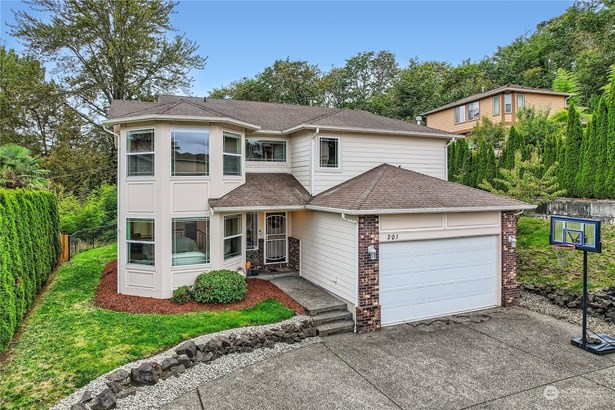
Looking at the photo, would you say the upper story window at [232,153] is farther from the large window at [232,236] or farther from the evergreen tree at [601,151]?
the evergreen tree at [601,151]

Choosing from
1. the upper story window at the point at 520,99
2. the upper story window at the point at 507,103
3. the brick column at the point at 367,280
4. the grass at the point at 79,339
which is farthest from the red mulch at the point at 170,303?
the upper story window at the point at 520,99

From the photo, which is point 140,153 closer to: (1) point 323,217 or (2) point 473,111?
(1) point 323,217

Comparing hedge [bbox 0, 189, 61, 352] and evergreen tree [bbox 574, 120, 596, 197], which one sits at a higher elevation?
evergreen tree [bbox 574, 120, 596, 197]

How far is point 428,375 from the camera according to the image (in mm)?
6145

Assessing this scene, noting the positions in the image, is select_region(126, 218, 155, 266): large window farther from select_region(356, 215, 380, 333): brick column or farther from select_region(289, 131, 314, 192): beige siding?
select_region(356, 215, 380, 333): brick column

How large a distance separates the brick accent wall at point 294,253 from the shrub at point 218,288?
279 centimetres

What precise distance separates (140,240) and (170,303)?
6.80 ft

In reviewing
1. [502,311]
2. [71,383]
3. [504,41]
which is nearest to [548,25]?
[504,41]

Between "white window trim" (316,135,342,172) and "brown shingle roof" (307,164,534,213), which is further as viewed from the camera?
"white window trim" (316,135,342,172)

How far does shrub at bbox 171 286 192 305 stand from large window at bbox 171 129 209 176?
3.22 metres

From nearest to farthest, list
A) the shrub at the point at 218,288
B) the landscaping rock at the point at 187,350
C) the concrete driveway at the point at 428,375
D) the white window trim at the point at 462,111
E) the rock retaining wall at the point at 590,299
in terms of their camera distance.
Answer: the concrete driveway at the point at 428,375 < the landscaping rock at the point at 187,350 < the rock retaining wall at the point at 590,299 < the shrub at the point at 218,288 < the white window trim at the point at 462,111

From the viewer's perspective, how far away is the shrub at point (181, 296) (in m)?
9.28

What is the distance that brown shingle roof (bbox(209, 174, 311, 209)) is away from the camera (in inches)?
395

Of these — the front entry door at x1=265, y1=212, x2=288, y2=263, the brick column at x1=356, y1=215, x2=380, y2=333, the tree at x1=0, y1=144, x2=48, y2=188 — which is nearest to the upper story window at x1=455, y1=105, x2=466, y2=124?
the front entry door at x1=265, y1=212, x2=288, y2=263
